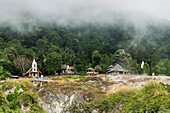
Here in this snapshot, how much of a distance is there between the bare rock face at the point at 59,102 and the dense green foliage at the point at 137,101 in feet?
4.03

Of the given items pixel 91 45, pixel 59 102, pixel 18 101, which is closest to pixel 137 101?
pixel 59 102

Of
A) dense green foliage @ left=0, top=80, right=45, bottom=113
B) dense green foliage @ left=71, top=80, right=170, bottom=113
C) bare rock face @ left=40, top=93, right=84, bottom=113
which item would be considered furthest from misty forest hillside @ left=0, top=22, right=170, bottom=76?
dense green foliage @ left=71, top=80, right=170, bottom=113

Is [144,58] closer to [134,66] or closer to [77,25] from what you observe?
[134,66]

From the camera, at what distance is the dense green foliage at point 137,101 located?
1811cm

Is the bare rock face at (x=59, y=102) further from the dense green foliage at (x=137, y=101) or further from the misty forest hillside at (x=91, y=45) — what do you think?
the misty forest hillside at (x=91, y=45)

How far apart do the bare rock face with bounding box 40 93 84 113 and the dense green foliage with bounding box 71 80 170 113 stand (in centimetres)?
123

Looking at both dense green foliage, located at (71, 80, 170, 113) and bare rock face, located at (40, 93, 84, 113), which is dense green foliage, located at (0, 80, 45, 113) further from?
dense green foliage, located at (71, 80, 170, 113)

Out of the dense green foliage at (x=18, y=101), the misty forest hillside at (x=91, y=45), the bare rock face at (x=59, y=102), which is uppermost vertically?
the misty forest hillside at (x=91, y=45)

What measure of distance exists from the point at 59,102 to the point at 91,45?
204ft

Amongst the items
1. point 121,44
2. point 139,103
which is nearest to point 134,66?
point 121,44

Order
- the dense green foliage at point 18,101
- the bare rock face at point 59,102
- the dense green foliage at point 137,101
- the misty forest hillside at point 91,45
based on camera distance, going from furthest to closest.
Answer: the misty forest hillside at point 91,45 < the bare rock face at point 59,102 < the dense green foliage at point 18,101 < the dense green foliage at point 137,101

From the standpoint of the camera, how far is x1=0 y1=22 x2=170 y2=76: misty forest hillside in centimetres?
6698

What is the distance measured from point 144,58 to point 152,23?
132ft

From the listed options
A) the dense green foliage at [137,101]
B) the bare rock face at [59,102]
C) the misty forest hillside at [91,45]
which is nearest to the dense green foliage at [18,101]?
the bare rock face at [59,102]
